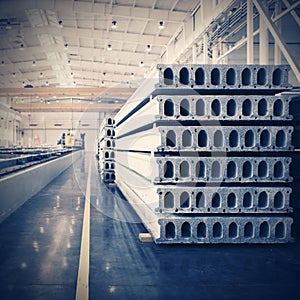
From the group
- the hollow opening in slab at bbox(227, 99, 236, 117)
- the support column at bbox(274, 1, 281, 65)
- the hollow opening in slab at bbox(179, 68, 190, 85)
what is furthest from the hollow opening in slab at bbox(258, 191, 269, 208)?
the support column at bbox(274, 1, 281, 65)

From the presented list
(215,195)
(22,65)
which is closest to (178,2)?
(215,195)

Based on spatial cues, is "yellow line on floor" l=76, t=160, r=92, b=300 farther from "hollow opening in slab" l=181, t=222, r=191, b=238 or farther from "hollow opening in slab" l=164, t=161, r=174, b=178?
"hollow opening in slab" l=164, t=161, r=174, b=178

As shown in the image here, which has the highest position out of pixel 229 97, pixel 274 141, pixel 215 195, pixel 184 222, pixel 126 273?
pixel 229 97

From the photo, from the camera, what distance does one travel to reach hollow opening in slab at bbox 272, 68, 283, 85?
4023 millimetres

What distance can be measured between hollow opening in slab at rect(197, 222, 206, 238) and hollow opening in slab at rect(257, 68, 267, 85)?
1.82m

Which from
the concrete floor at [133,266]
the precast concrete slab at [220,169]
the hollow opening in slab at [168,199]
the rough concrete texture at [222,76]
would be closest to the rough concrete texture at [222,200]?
the hollow opening in slab at [168,199]

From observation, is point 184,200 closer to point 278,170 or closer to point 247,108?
point 278,170

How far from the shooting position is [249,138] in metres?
4.01

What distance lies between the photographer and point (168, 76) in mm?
3936

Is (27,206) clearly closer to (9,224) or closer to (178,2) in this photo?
(9,224)

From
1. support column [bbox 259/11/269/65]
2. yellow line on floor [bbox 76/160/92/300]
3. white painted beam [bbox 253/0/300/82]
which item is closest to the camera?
yellow line on floor [bbox 76/160/92/300]

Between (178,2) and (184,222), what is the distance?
1024cm

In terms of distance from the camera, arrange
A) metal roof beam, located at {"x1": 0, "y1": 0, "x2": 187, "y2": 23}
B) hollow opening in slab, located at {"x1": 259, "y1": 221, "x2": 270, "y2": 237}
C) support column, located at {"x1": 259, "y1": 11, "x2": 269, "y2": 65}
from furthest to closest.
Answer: metal roof beam, located at {"x1": 0, "y1": 0, "x2": 187, "y2": 23} → support column, located at {"x1": 259, "y1": 11, "x2": 269, "y2": 65} → hollow opening in slab, located at {"x1": 259, "y1": 221, "x2": 270, "y2": 237}

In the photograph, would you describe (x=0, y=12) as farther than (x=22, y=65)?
No
